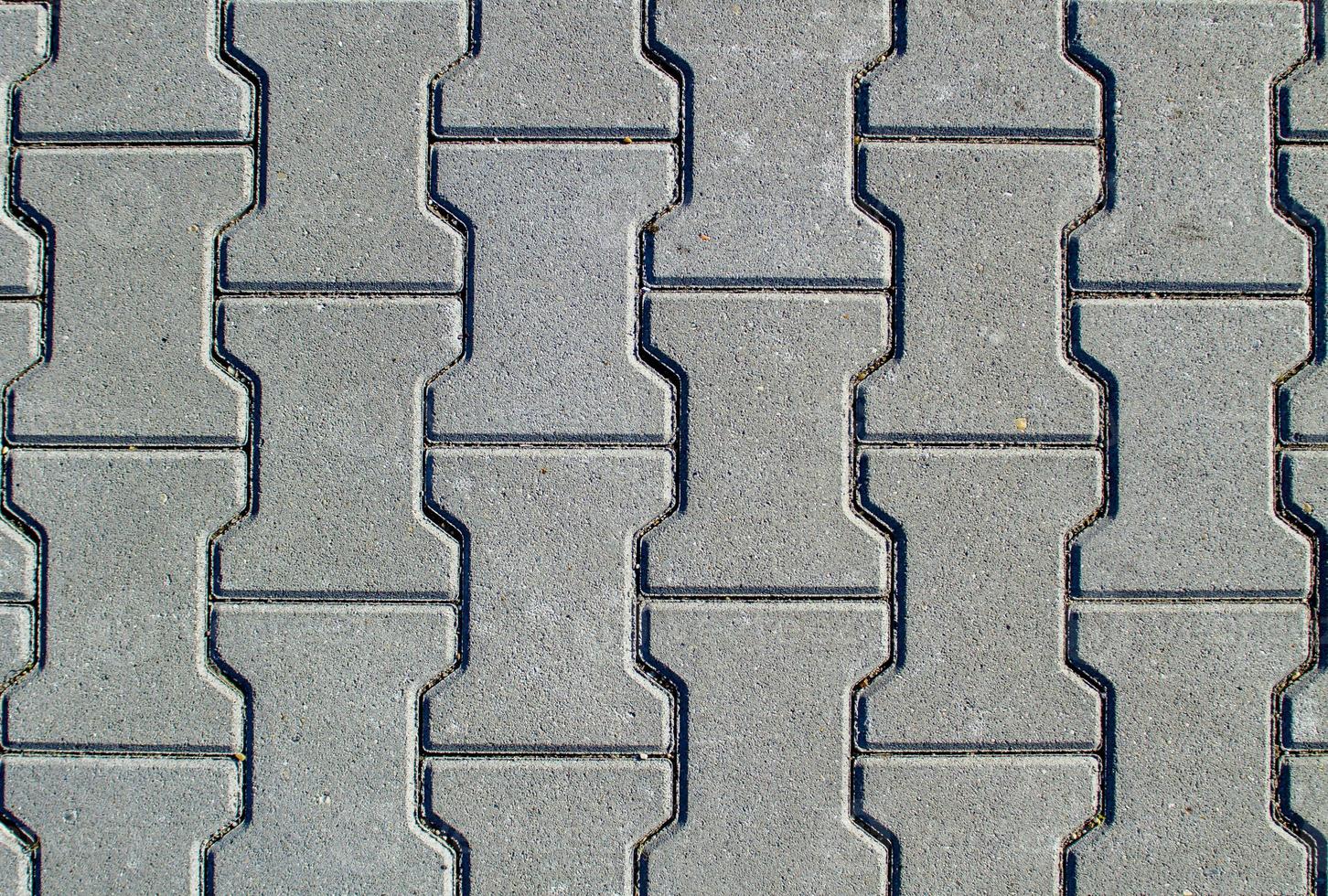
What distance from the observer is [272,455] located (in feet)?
5.03

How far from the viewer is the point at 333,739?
152 cm

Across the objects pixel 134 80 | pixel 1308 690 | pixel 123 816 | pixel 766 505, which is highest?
pixel 134 80

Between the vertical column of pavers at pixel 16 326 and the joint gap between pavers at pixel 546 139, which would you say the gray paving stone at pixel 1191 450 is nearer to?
the joint gap between pavers at pixel 546 139

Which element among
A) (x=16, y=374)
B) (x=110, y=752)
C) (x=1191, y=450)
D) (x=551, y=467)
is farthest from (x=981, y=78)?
(x=110, y=752)

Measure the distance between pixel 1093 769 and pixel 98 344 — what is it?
178cm

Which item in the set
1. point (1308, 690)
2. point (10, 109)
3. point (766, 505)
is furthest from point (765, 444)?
point (10, 109)

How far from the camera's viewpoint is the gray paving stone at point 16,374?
5.04 ft

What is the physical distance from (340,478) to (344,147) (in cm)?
55

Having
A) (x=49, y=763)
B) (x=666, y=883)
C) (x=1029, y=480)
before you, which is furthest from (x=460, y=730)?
(x=1029, y=480)

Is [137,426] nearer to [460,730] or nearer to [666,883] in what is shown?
[460,730]

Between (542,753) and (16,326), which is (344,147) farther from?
(542,753)

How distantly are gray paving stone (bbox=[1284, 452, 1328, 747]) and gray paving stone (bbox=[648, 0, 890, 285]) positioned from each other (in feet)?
2.47

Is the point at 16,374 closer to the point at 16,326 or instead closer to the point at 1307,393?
the point at 16,326

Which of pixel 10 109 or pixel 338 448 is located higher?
pixel 10 109
